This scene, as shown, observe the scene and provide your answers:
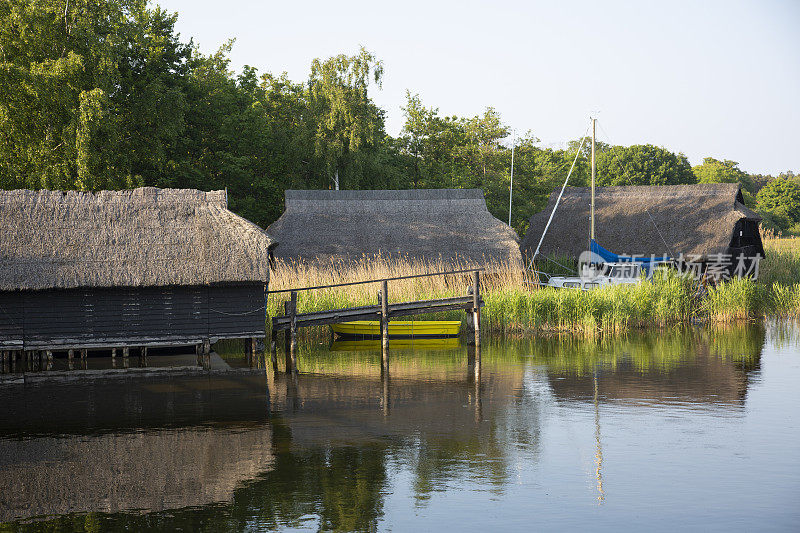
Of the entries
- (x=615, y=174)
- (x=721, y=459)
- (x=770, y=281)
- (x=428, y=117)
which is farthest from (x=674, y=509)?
(x=615, y=174)

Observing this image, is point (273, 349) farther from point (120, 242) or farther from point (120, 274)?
point (120, 242)

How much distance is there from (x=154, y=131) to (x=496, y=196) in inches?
773

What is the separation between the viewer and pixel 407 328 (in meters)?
24.0

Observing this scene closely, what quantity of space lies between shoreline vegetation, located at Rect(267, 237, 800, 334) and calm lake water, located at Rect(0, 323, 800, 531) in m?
5.31

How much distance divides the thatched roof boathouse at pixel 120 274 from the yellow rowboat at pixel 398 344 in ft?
12.0

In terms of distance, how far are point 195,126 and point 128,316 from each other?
19870 mm

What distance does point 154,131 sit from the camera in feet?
109

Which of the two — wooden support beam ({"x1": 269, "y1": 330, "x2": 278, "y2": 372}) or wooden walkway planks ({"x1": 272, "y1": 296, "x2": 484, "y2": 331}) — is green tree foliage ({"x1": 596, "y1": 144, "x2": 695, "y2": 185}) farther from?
wooden support beam ({"x1": 269, "y1": 330, "x2": 278, "y2": 372})

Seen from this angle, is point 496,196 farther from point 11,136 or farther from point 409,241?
point 11,136

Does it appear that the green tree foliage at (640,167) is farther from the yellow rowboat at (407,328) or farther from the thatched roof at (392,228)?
the yellow rowboat at (407,328)

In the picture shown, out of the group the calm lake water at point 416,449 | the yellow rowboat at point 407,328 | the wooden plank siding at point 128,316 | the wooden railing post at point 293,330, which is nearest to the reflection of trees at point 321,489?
the calm lake water at point 416,449

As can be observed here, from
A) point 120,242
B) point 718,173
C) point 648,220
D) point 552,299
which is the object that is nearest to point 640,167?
point 718,173

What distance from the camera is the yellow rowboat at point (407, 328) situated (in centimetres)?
2398

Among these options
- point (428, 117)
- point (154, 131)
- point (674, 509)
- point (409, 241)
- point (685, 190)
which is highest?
point (428, 117)
